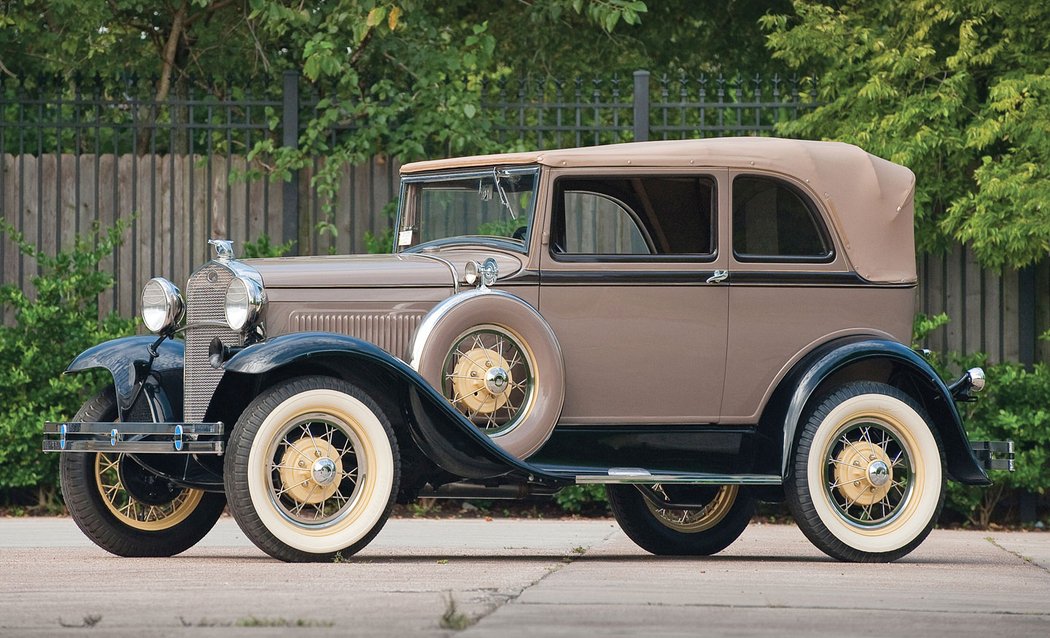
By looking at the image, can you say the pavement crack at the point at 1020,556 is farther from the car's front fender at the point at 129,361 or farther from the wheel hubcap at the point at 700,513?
the car's front fender at the point at 129,361

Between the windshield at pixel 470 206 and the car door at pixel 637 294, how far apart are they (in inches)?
6.7

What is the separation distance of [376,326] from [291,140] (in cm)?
423

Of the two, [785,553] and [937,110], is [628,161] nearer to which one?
[785,553]

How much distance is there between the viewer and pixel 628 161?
7590mm

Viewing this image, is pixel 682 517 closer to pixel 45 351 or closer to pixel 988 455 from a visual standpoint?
pixel 988 455

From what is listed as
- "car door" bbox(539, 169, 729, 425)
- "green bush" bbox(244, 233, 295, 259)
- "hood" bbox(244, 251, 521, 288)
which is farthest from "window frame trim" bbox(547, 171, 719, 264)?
"green bush" bbox(244, 233, 295, 259)

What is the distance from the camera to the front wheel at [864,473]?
24.4ft

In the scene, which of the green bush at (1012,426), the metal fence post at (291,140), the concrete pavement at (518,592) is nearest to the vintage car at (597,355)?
the concrete pavement at (518,592)

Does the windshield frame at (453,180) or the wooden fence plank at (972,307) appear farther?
the wooden fence plank at (972,307)

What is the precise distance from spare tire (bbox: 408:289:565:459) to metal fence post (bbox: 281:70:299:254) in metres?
4.36

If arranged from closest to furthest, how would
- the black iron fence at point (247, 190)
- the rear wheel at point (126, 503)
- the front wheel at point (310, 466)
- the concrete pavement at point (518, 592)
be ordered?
the concrete pavement at point (518, 592) → the front wheel at point (310, 466) → the rear wheel at point (126, 503) → the black iron fence at point (247, 190)

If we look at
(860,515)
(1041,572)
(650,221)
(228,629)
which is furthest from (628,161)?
(228,629)

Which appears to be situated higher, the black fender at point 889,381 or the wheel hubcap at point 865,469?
the black fender at point 889,381

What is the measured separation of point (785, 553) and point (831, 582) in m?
1.88
